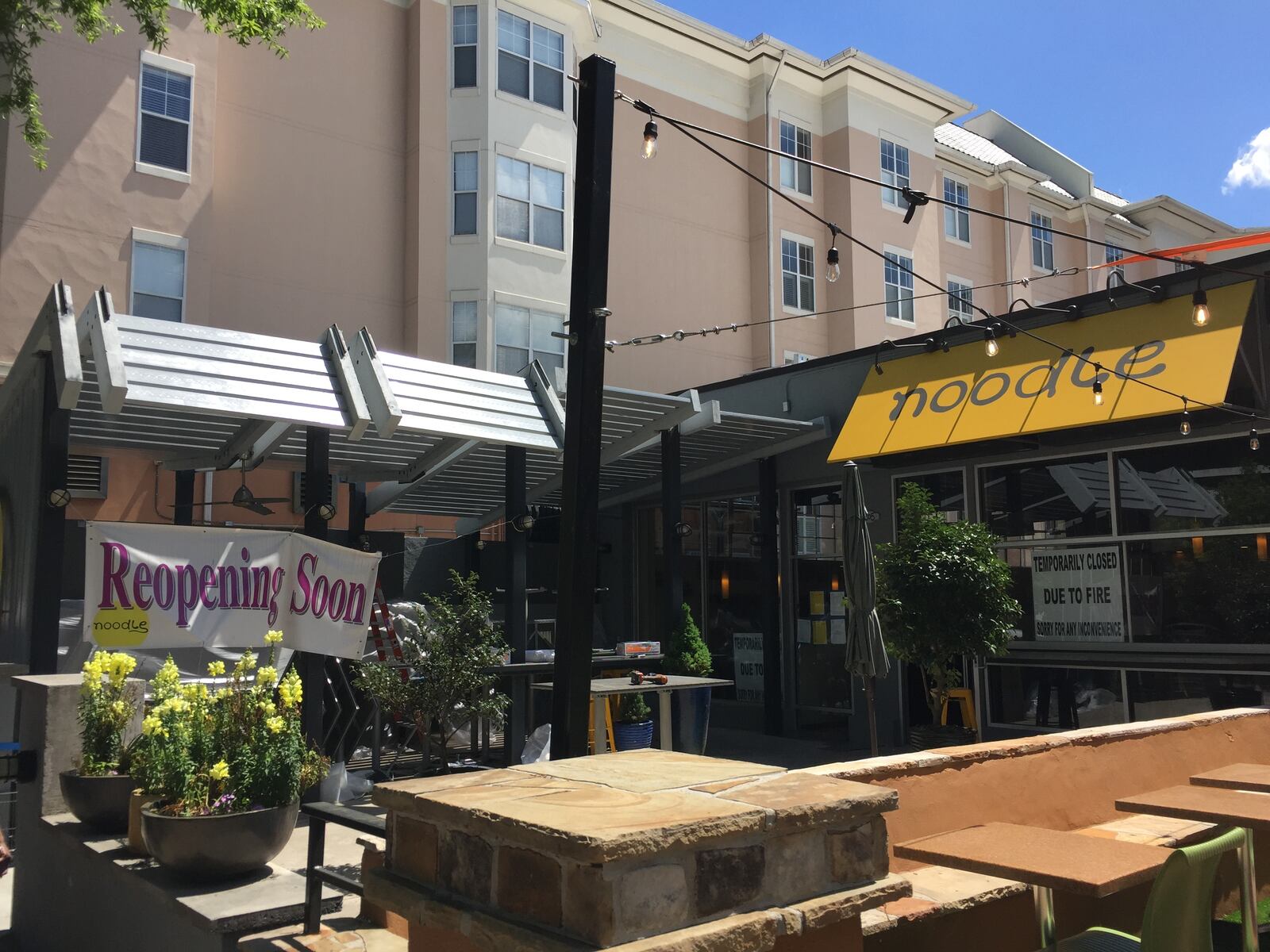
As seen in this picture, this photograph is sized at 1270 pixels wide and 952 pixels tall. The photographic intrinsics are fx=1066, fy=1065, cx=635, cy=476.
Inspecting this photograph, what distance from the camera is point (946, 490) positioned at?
1373 centimetres

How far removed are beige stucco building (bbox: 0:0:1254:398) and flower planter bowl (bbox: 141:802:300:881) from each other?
13776 mm

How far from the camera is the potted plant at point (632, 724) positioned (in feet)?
37.2

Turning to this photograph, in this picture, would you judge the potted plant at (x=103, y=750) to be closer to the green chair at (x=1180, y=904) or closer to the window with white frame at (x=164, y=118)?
the green chair at (x=1180, y=904)

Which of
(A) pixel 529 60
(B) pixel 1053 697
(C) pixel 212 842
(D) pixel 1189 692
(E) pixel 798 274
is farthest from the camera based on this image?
(E) pixel 798 274

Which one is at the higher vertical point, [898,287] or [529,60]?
[529,60]

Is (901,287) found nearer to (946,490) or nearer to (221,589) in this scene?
(946,490)

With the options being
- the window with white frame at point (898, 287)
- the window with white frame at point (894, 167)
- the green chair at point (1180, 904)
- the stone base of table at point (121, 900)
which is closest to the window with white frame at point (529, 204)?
the window with white frame at point (898, 287)

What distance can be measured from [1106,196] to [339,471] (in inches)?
1362

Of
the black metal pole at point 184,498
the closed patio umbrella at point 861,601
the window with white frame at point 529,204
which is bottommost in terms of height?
the closed patio umbrella at point 861,601

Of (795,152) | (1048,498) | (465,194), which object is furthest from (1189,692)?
(795,152)

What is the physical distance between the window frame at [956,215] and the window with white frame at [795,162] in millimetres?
5089

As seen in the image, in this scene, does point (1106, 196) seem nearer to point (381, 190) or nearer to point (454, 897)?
point (381, 190)

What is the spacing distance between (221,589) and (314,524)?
1061mm

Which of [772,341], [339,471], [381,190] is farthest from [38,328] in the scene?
[772,341]
